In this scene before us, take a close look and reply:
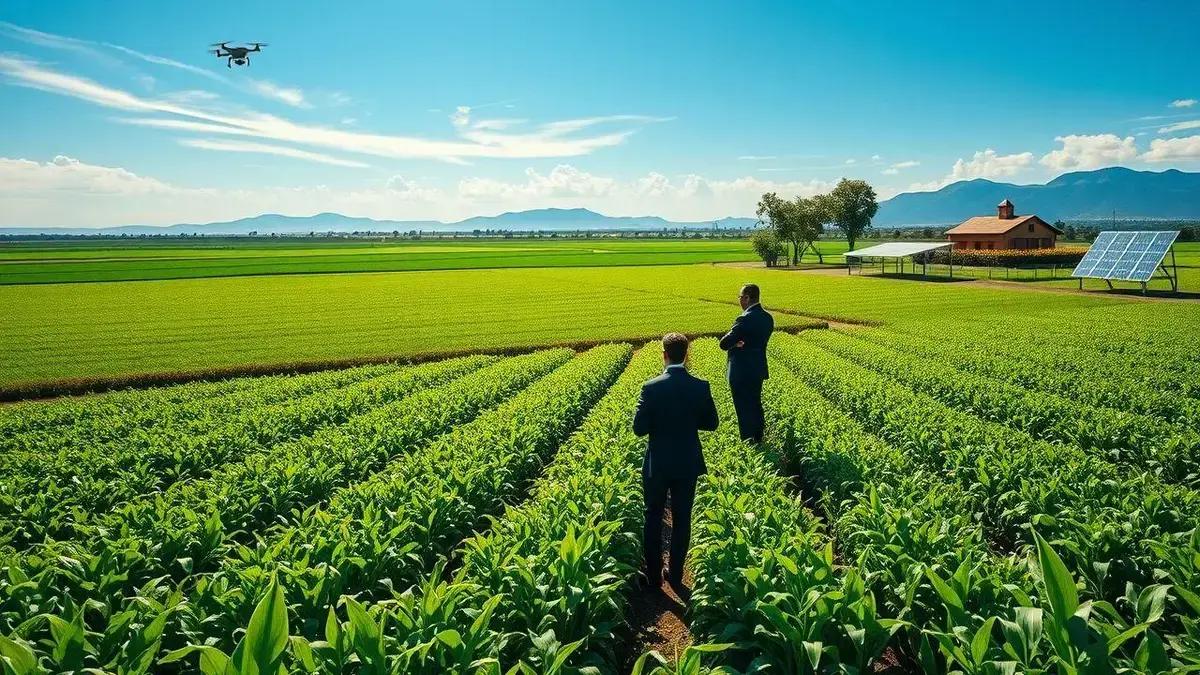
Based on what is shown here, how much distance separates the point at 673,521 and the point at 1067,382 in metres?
15.1

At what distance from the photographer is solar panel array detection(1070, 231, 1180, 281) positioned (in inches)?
2071

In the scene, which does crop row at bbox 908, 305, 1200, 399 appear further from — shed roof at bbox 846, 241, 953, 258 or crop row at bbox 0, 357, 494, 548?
shed roof at bbox 846, 241, 953, 258

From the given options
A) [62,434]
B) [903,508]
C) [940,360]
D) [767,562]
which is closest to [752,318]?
[903,508]

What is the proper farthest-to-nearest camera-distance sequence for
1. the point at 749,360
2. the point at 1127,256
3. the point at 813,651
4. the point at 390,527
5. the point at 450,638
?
the point at 1127,256 → the point at 749,360 → the point at 390,527 → the point at 813,651 → the point at 450,638

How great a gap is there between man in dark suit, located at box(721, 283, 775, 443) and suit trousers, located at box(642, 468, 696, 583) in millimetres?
4369

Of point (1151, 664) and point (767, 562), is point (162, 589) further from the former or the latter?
point (1151, 664)

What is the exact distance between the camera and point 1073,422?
12430 mm

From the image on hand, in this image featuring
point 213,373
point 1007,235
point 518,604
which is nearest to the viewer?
point 518,604

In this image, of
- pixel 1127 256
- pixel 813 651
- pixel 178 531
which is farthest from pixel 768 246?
pixel 813 651

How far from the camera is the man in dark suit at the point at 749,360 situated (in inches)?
460

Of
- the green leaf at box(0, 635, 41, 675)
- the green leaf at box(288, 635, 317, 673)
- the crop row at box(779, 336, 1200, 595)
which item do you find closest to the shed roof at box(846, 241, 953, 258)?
the crop row at box(779, 336, 1200, 595)

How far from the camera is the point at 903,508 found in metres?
7.06

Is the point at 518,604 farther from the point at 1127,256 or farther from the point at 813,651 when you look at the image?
the point at 1127,256

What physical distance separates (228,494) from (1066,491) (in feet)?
37.2
